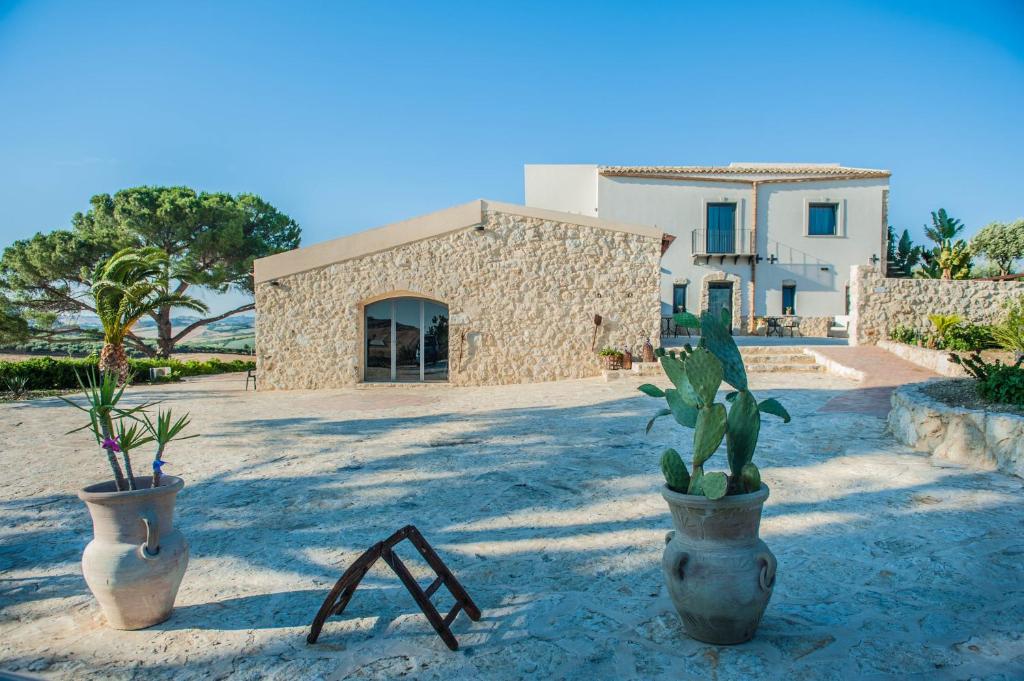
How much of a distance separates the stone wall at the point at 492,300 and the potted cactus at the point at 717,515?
34.1 feet

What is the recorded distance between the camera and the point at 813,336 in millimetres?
22891

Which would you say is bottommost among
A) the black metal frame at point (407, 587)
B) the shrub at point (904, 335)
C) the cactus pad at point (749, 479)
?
the black metal frame at point (407, 587)

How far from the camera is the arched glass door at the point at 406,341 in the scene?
1349 cm

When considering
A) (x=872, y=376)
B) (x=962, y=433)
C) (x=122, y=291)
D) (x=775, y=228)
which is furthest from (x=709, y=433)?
(x=775, y=228)

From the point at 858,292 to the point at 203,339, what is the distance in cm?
3039

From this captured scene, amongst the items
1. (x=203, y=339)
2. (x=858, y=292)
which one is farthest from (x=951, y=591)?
(x=203, y=339)

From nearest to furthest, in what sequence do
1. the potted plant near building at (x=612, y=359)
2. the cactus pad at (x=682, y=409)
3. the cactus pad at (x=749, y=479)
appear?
the cactus pad at (x=749, y=479) → the cactus pad at (x=682, y=409) → the potted plant near building at (x=612, y=359)

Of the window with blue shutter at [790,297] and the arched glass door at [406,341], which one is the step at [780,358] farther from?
the window with blue shutter at [790,297]

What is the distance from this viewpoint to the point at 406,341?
1363cm

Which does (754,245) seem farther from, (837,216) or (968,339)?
(968,339)

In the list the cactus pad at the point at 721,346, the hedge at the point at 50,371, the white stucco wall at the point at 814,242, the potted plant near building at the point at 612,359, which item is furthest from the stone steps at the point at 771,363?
the white stucco wall at the point at 814,242

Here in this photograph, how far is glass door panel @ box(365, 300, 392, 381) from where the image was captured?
1345cm

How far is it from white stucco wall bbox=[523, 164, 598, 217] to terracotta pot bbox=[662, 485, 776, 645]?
2331 centimetres

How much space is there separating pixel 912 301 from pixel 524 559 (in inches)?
557
